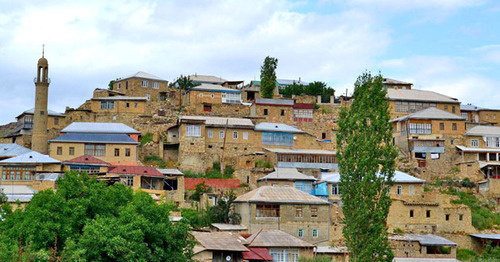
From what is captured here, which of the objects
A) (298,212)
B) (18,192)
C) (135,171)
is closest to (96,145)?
(135,171)

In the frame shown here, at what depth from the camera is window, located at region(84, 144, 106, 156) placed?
51.0 metres

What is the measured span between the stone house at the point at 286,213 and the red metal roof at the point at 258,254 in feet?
13.4

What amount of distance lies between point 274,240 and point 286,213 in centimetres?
403

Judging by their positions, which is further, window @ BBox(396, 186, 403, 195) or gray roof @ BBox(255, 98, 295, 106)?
gray roof @ BBox(255, 98, 295, 106)

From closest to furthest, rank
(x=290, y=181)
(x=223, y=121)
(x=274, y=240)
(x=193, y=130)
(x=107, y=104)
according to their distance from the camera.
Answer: (x=274, y=240), (x=290, y=181), (x=193, y=130), (x=223, y=121), (x=107, y=104)

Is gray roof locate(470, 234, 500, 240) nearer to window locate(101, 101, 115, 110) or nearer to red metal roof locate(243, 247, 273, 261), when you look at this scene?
red metal roof locate(243, 247, 273, 261)

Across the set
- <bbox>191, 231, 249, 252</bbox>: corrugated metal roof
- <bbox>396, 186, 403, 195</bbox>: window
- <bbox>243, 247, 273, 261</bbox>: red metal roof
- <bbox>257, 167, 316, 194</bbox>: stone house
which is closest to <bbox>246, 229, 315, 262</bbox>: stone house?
<bbox>243, 247, 273, 261</bbox>: red metal roof

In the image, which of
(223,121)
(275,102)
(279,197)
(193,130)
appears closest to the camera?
(279,197)

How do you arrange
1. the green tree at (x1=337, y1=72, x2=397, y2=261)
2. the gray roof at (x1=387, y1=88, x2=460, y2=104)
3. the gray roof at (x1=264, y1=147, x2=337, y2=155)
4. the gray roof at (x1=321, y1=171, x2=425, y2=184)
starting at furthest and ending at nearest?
the gray roof at (x1=387, y1=88, x2=460, y2=104) < the gray roof at (x1=264, y1=147, x2=337, y2=155) < the gray roof at (x1=321, y1=171, x2=425, y2=184) < the green tree at (x1=337, y1=72, x2=397, y2=261)

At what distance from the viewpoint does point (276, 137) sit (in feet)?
186

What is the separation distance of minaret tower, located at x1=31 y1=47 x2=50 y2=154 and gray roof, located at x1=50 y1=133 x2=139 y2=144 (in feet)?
10.9

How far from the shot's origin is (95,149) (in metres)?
51.1

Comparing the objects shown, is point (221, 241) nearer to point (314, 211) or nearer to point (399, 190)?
point (314, 211)

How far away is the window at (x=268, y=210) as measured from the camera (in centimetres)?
4128
